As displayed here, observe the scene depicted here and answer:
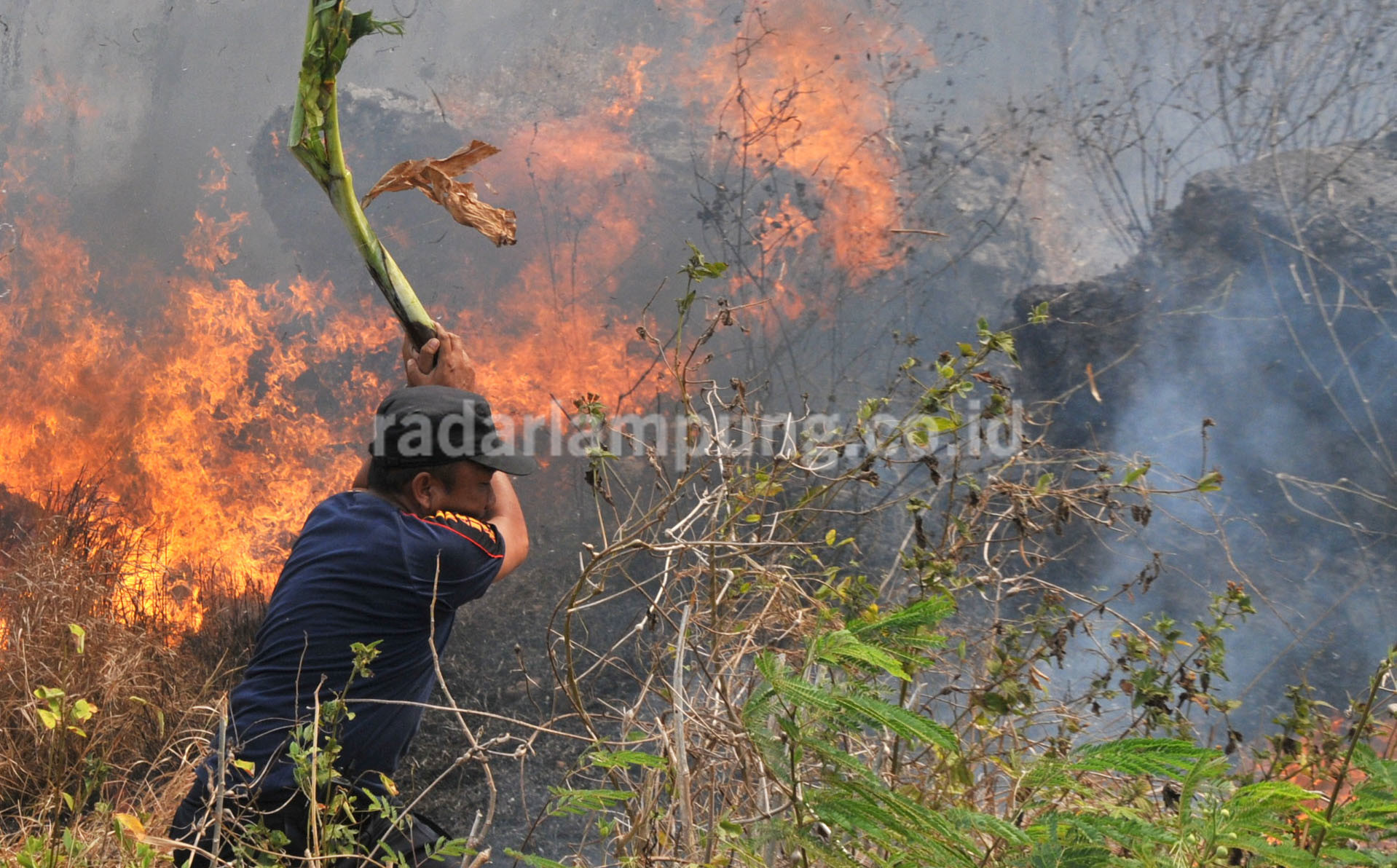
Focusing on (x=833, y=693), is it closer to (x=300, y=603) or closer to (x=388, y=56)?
(x=300, y=603)

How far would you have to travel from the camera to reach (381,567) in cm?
229

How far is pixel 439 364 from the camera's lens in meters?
2.68

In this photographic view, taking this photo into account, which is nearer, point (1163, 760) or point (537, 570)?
point (1163, 760)

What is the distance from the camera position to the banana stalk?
2359 mm

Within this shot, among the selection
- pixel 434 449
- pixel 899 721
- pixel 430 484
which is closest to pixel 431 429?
pixel 434 449

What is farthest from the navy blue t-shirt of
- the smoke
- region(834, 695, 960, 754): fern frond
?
the smoke

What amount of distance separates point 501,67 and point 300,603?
4.66m

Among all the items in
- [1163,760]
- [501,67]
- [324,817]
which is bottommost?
[324,817]

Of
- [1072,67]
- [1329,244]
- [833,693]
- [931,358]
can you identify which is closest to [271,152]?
[931,358]

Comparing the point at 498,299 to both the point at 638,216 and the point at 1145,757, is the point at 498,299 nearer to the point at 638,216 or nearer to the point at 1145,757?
the point at 638,216

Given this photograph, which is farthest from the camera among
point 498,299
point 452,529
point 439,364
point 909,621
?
point 498,299

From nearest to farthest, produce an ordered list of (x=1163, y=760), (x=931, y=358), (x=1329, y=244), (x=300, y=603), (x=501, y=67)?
(x=1163, y=760) < (x=300, y=603) < (x=1329, y=244) < (x=931, y=358) < (x=501, y=67)

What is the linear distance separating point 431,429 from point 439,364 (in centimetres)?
34

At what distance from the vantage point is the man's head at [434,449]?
2.42m
